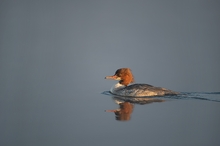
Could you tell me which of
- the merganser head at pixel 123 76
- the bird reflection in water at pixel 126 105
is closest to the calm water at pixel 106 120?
the bird reflection in water at pixel 126 105

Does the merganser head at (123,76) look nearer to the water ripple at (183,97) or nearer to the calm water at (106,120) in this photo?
the water ripple at (183,97)

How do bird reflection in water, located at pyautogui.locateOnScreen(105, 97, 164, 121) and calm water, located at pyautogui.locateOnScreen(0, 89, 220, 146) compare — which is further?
bird reflection in water, located at pyautogui.locateOnScreen(105, 97, 164, 121)

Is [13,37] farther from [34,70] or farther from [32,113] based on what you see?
[32,113]

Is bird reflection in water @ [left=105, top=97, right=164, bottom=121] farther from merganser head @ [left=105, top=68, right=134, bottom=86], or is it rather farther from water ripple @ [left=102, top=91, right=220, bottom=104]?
merganser head @ [left=105, top=68, right=134, bottom=86]

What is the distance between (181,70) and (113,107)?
10.4m

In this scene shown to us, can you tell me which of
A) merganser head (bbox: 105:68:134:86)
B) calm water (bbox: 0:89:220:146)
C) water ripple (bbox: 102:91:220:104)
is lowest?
calm water (bbox: 0:89:220:146)

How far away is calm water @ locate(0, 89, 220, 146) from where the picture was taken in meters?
6.86

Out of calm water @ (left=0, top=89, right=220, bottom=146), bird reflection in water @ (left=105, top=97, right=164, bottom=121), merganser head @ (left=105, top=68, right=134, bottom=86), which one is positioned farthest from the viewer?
merganser head @ (left=105, top=68, right=134, bottom=86)

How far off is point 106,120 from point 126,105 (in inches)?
78.0

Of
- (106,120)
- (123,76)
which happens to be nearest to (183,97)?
(123,76)

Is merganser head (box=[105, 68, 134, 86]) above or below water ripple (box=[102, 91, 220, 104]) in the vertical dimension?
above

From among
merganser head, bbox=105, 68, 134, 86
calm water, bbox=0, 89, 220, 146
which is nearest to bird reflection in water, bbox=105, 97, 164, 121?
calm water, bbox=0, 89, 220, 146

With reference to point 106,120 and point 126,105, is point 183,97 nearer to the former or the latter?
point 126,105

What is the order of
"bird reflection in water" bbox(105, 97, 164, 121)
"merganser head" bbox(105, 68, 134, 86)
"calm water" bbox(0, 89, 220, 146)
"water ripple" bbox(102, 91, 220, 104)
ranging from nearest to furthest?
"calm water" bbox(0, 89, 220, 146)
"bird reflection in water" bbox(105, 97, 164, 121)
"water ripple" bbox(102, 91, 220, 104)
"merganser head" bbox(105, 68, 134, 86)
